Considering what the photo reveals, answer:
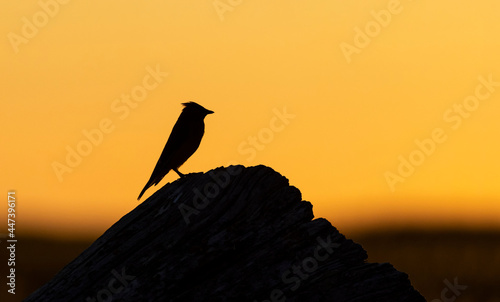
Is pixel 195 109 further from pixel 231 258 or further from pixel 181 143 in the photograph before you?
pixel 231 258

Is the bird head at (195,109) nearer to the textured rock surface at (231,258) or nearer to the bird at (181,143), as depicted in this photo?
the bird at (181,143)

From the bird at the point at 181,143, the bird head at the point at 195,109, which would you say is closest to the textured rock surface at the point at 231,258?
the bird at the point at 181,143

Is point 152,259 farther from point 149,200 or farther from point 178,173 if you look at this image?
point 178,173

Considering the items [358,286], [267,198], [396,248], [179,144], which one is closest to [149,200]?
[267,198]

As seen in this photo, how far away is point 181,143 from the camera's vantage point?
9.39 metres

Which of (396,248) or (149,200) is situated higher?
(149,200)

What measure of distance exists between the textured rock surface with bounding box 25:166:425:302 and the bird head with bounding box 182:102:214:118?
500cm

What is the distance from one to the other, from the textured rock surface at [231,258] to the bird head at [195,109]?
16.4 ft

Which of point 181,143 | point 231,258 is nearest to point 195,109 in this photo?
Answer: point 181,143

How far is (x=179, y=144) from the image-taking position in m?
9.38

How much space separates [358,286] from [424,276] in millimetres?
15649

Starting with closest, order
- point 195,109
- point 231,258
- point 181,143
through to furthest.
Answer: point 231,258, point 181,143, point 195,109

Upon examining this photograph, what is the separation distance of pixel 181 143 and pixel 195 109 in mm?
643

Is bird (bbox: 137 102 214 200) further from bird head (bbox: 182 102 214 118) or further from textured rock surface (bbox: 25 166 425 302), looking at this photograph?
textured rock surface (bbox: 25 166 425 302)
